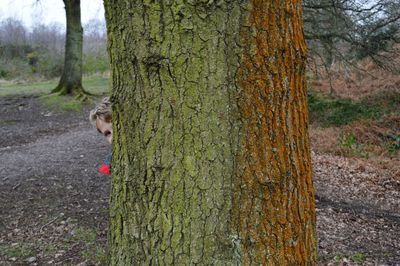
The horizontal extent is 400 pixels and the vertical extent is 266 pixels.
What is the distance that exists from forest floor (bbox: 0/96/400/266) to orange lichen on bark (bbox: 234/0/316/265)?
208cm

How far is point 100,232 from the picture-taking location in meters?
3.69

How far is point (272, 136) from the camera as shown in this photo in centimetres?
131

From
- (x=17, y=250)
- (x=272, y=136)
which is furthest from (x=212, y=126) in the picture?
(x=17, y=250)

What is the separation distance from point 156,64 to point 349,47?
902cm

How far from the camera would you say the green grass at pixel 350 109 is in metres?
11.6

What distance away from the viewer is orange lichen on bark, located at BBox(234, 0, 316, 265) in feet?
4.16

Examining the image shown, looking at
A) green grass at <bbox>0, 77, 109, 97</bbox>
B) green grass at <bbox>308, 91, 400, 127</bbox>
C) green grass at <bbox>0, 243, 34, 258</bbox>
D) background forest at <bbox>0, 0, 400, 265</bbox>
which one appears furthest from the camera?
green grass at <bbox>0, 77, 109, 97</bbox>

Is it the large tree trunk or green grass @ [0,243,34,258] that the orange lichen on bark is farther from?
green grass @ [0,243,34,258]

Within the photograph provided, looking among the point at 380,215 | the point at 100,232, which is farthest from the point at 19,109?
the point at 380,215

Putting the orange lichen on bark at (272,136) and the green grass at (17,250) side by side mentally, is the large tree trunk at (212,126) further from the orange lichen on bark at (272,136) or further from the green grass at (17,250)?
the green grass at (17,250)

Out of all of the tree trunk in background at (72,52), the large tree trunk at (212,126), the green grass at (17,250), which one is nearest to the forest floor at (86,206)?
the green grass at (17,250)

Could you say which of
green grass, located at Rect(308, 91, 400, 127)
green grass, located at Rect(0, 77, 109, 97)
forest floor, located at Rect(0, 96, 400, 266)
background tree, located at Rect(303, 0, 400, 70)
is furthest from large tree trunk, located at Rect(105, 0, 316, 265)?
green grass, located at Rect(0, 77, 109, 97)

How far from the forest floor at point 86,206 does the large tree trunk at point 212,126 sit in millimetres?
2044

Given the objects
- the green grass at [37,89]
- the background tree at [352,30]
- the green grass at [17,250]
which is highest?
the background tree at [352,30]
